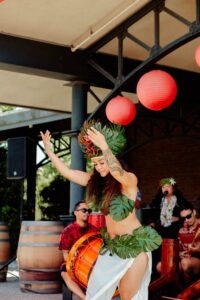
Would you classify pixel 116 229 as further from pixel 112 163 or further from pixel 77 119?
pixel 77 119

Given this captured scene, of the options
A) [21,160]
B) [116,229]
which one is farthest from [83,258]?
[21,160]

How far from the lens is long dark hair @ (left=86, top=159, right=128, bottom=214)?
3377mm

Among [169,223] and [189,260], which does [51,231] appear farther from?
[189,260]

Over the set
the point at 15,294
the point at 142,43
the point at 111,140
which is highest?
the point at 142,43

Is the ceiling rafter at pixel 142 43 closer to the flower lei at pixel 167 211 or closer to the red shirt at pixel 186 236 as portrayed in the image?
the flower lei at pixel 167 211

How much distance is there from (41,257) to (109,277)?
110 inches

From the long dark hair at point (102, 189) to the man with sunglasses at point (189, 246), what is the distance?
1.88 meters

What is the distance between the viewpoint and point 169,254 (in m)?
5.10

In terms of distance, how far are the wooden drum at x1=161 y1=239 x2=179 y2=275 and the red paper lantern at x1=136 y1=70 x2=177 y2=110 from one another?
1323 millimetres

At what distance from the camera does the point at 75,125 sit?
7.68 metres

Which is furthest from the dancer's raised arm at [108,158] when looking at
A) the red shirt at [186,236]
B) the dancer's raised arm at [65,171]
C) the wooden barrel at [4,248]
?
the wooden barrel at [4,248]

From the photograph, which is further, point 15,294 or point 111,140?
point 15,294

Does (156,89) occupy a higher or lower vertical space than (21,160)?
higher

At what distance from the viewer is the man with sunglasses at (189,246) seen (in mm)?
5051
